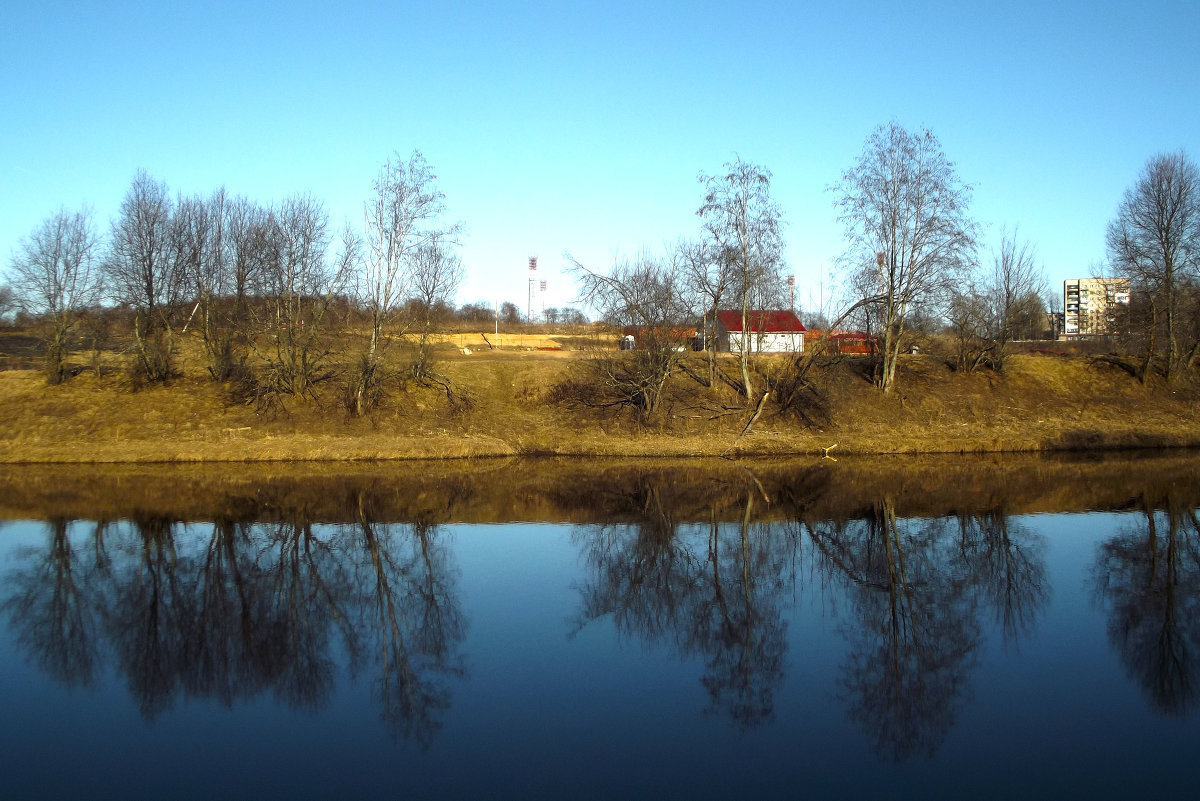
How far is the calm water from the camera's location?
24.0 feet

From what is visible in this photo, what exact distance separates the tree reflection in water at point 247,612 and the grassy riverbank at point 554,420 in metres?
Result: 13.7

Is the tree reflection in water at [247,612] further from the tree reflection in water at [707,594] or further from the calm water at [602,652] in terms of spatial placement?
the tree reflection in water at [707,594]

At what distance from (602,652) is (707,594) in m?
2.86

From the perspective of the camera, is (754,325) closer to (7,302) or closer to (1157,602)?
(1157,602)

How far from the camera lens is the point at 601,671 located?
377 inches

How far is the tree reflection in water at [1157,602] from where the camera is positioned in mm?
9281

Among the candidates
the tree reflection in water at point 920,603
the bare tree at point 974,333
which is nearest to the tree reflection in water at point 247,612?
the tree reflection in water at point 920,603

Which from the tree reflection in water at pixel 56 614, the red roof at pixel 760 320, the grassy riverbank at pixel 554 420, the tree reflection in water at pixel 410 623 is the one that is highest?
the red roof at pixel 760 320

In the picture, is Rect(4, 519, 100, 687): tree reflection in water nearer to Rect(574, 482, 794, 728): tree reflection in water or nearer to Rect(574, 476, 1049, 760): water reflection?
Rect(574, 482, 794, 728): tree reflection in water

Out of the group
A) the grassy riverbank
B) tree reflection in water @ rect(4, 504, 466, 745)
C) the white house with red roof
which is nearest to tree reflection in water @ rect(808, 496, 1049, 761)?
tree reflection in water @ rect(4, 504, 466, 745)

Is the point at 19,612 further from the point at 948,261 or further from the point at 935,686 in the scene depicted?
the point at 948,261

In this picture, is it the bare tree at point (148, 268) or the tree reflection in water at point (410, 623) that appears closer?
the tree reflection in water at point (410, 623)

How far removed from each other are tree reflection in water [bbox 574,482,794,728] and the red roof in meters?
20.4

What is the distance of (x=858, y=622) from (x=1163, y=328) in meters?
38.1
